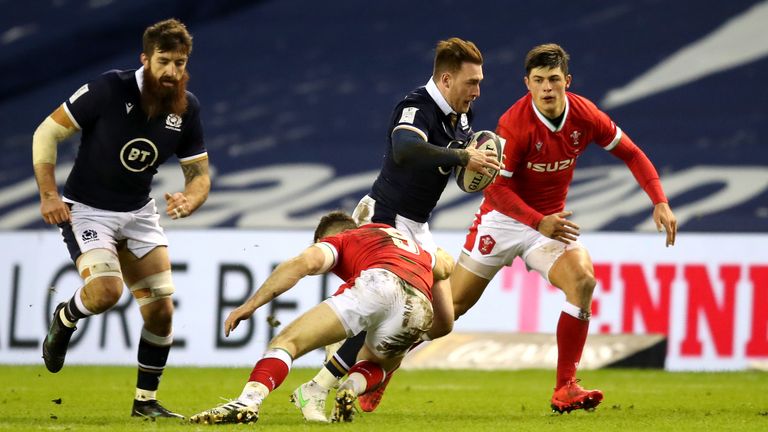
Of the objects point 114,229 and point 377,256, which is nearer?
point 377,256

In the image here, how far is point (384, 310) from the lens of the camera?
6340 mm

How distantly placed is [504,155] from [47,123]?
2836 millimetres

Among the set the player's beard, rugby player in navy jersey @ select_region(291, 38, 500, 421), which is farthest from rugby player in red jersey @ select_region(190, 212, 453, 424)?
the player's beard

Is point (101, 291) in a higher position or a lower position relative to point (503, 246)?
lower

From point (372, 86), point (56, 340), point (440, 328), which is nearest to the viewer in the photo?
point (56, 340)

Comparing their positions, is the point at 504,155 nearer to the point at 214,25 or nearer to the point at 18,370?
the point at 18,370

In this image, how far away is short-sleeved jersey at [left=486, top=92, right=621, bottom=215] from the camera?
26.3 feet

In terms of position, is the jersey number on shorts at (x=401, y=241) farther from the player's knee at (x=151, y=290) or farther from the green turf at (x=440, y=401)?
the player's knee at (x=151, y=290)

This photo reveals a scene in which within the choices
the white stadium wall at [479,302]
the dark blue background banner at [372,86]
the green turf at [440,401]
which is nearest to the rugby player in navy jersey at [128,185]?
the green turf at [440,401]

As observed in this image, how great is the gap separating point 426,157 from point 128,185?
179 cm

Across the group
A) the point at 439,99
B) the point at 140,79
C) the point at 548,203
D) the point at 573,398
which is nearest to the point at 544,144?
the point at 548,203

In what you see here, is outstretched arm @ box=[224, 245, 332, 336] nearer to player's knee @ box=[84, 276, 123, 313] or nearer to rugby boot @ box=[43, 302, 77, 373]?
player's knee @ box=[84, 276, 123, 313]

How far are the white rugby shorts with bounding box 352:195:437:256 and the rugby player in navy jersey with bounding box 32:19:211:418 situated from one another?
972 millimetres

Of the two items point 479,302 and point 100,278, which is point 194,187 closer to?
point 100,278
